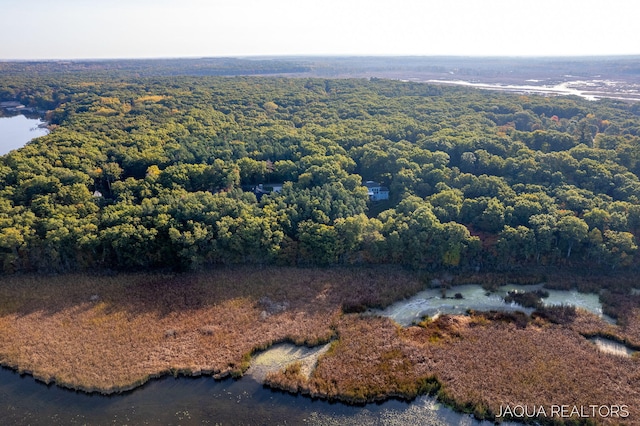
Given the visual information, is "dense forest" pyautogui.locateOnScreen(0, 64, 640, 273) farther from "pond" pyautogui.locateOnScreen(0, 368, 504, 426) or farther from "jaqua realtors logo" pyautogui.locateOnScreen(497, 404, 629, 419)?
"jaqua realtors logo" pyautogui.locateOnScreen(497, 404, 629, 419)

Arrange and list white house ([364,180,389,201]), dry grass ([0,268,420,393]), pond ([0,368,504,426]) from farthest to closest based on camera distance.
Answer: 1. white house ([364,180,389,201])
2. dry grass ([0,268,420,393])
3. pond ([0,368,504,426])

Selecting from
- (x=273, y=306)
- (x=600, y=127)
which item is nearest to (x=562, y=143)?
(x=600, y=127)

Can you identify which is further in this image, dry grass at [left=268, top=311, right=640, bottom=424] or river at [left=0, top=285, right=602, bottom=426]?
dry grass at [left=268, top=311, right=640, bottom=424]

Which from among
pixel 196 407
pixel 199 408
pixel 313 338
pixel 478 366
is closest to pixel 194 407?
pixel 196 407

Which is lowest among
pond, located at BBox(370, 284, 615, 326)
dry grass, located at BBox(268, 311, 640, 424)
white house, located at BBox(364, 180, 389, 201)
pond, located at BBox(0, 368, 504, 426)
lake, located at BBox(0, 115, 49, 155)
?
pond, located at BBox(0, 368, 504, 426)

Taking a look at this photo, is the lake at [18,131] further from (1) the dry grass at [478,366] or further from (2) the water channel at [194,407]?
(1) the dry grass at [478,366]

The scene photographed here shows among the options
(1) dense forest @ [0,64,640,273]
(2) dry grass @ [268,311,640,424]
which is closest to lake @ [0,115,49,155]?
(1) dense forest @ [0,64,640,273]

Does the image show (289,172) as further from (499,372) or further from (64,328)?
(499,372)
